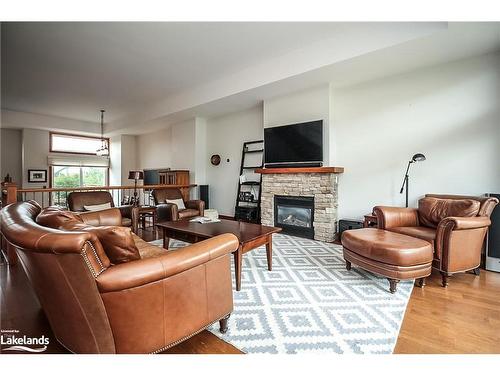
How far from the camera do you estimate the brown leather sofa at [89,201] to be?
3.68 m

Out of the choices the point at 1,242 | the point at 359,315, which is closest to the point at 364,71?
the point at 359,315

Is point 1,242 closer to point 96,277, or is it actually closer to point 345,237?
point 96,277

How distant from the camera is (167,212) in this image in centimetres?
422

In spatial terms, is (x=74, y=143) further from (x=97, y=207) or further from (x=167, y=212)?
(x=167, y=212)

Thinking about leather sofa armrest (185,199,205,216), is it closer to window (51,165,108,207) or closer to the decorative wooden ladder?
the decorative wooden ladder

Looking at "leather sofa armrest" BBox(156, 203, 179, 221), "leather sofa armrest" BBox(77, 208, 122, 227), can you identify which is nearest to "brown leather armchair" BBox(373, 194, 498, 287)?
"leather sofa armrest" BBox(156, 203, 179, 221)

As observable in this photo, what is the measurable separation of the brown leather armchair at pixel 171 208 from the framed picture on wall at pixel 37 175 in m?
5.02

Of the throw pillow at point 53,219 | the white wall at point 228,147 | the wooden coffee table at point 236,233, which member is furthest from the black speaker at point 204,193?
the throw pillow at point 53,219
